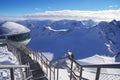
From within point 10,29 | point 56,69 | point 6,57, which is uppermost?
point 10,29

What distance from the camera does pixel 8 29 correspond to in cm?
3009

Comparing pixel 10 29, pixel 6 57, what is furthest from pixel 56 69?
pixel 10 29

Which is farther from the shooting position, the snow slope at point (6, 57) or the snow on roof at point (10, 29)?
the snow on roof at point (10, 29)

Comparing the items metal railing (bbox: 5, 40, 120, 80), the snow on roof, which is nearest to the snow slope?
metal railing (bbox: 5, 40, 120, 80)

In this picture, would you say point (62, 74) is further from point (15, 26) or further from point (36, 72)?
point (15, 26)

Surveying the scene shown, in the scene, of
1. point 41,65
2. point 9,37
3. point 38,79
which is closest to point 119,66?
point 38,79

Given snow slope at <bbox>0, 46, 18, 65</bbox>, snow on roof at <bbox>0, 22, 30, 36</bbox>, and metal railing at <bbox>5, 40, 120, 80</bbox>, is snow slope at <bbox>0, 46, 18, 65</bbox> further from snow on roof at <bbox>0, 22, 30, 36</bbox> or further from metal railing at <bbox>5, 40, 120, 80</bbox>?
snow on roof at <bbox>0, 22, 30, 36</bbox>

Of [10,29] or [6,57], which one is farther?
[10,29]

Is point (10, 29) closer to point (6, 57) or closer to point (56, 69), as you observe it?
point (6, 57)

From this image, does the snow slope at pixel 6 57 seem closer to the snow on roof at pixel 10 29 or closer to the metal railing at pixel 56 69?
the metal railing at pixel 56 69

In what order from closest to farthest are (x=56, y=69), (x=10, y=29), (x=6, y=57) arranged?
1. (x=56, y=69)
2. (x=6, y=57)
3. (x=10, y=29)

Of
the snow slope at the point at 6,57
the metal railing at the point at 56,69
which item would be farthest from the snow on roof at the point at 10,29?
the metal railing at the point at 56,69

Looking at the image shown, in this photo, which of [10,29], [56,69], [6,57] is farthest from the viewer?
[10,29]

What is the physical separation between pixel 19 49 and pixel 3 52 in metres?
4.56
